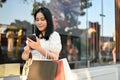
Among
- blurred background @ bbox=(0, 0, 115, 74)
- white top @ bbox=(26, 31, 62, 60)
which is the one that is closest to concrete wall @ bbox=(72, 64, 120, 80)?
blurred background @ bbox=(0, 0, 115, 74)

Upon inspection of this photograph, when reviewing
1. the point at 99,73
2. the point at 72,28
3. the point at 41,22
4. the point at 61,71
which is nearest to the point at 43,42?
the point at 41,22

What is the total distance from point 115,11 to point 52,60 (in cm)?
592

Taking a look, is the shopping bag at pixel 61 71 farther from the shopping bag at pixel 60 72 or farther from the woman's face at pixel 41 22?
the woman's face at pixel 41 22

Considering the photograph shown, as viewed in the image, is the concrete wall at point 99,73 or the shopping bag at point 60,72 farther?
the concrete wall at point 99,73

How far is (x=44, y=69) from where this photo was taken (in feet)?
11.3

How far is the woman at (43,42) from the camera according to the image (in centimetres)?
351

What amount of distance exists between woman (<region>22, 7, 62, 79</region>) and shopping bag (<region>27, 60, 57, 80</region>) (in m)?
0.08

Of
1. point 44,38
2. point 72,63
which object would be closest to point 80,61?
point 72,63

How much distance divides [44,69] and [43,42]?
286 mm

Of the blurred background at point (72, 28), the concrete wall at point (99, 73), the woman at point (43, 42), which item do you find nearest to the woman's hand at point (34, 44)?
the woman at point (43, 42)

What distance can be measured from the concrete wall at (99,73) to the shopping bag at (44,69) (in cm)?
342

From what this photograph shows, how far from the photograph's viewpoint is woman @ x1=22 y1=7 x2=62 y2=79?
3.51 m

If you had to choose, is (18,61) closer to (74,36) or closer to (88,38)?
(74,36)

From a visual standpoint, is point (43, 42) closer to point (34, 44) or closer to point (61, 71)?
point (34, 44)
